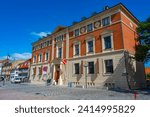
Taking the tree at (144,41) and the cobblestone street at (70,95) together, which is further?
the tree at (144,41)

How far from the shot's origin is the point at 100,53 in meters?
22.2

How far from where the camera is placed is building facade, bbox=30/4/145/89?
783 inches

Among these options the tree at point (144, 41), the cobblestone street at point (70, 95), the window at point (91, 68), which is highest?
the tree at point (144, 41)

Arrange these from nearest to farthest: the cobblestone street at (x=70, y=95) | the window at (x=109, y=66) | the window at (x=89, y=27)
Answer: the cobblestone street at (x=70, y=95) < the window at (x=109, y=66) < the window at (x=89, y=27)

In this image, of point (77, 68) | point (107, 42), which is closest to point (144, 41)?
point (107, 42)

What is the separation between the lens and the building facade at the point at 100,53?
19.9 m

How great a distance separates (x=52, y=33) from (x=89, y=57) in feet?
45.8

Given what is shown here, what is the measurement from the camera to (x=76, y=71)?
26000 millimetres

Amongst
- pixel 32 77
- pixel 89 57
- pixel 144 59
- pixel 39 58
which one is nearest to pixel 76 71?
pixel 89 57

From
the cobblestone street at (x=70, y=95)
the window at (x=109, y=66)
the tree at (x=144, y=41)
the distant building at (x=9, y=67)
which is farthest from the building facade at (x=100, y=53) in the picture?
the distant building at (x=9, y=67)

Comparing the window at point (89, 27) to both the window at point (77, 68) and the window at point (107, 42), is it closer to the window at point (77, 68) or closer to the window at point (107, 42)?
the window at point (107, 42)

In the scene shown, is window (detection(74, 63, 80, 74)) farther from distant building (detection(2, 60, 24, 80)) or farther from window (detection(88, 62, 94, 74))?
distant building (detection(2, 60, 24, 80))

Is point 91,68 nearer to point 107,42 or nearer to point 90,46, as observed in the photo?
point 90,46

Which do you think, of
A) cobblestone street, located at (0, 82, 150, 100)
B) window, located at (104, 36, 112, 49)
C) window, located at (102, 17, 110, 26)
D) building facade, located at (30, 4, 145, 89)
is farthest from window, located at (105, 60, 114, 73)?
window, located at (102, 17, 110, 26)
